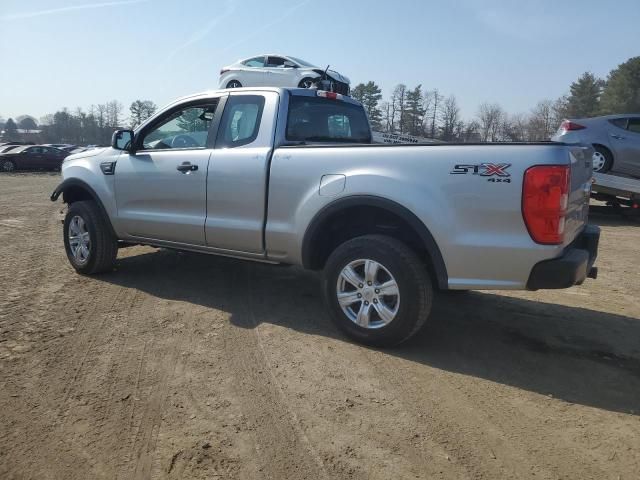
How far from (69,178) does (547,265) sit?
507cm

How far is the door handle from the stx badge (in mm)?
2488

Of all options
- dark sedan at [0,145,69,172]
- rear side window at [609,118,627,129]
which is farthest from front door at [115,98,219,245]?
dark sedan at [0,145,69,172]

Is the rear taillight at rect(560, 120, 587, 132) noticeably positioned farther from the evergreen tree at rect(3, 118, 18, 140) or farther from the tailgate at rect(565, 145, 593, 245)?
the evergreen tree at rect(3, 118, 18, 140)

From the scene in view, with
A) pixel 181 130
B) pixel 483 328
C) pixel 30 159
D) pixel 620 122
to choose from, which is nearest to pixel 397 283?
pixel 483 328

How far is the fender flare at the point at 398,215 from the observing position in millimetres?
3408

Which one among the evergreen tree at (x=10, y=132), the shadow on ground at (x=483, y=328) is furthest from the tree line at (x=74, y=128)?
the shadow on ground at (x=483, y=328)

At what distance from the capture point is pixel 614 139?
10086 mm

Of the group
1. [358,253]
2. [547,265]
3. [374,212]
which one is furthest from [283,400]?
[547,265]

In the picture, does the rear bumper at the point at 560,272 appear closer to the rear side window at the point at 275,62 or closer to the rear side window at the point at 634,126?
the rear side window at the point at 634,126

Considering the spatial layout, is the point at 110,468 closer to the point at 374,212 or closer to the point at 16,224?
the point at 374,212

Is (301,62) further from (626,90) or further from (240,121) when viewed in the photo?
(626,90)

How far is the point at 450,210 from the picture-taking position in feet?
10.8

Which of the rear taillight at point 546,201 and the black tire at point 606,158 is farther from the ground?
the black tire at point 606,158

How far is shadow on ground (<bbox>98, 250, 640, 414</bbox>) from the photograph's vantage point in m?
3.31
